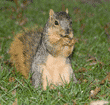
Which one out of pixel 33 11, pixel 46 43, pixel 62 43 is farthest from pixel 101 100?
pixel 33 11

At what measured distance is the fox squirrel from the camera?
1489 millimetres

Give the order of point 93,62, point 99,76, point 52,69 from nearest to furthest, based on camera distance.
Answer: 1. point 52,69
2. point 99,76
3. point 93,62

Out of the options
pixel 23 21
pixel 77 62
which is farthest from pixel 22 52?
pixel 23 21

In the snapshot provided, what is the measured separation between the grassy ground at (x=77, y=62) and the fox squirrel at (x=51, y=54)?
0.43 ft

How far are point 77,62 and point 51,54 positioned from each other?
83 cm

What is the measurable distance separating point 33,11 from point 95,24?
5.85 ft

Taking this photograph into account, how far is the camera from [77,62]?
7.54ft

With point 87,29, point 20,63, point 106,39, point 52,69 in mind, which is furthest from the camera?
point 87,29

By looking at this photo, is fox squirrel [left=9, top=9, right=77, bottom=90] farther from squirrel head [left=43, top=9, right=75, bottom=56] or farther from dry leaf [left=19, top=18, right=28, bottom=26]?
dry leaf [left=19, top=18, right=28, bottom=26]

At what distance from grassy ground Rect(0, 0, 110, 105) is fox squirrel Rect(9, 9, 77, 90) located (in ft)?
0.43

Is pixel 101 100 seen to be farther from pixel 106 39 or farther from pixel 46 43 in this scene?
pixel 106 39

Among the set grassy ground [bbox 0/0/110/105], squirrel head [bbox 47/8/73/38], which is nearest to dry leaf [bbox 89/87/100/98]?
grassy ground [bbox 0/0/110/105]

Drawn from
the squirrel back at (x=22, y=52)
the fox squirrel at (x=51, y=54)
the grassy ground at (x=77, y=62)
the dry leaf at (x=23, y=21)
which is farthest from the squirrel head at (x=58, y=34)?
the dry leaf at (x=23, y=21)

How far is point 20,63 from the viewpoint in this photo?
5.73ft
